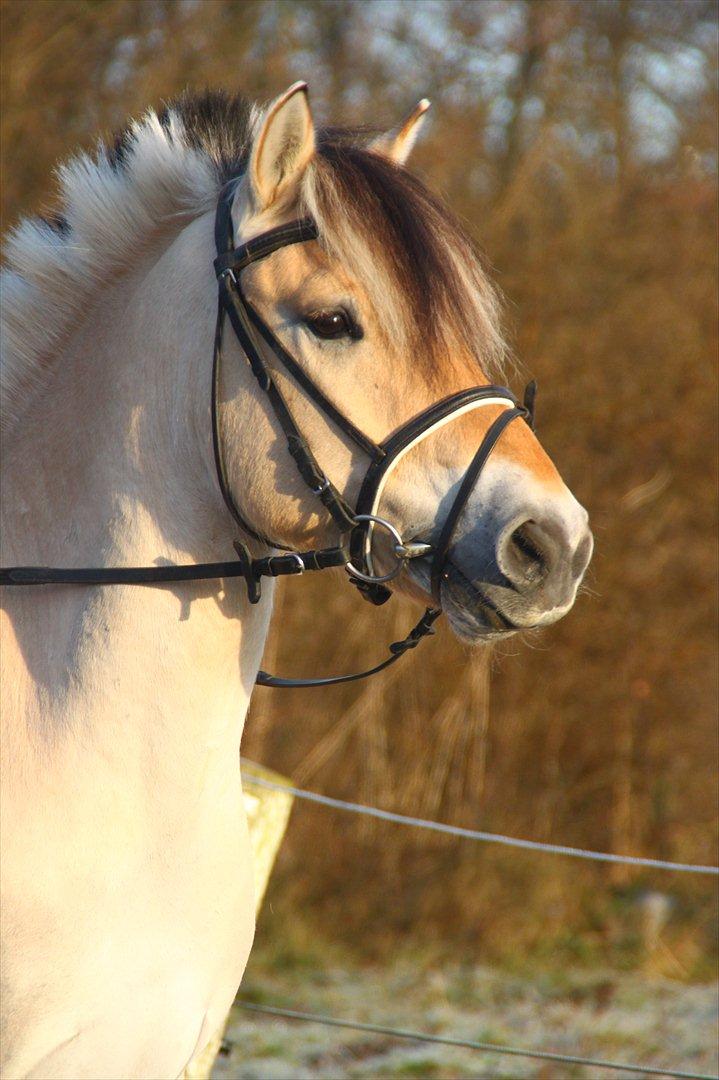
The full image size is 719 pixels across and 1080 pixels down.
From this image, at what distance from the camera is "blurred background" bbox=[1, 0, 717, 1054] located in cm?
759

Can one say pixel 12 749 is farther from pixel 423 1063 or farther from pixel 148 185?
pixel 423 1063

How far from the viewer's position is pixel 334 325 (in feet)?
7.02

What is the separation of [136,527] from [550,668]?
5791 mm

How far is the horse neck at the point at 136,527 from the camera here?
2176 mm

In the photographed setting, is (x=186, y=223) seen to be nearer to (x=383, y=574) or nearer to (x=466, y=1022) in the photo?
(x=383, y=574)

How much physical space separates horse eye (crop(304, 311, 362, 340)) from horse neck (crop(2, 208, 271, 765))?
241mm

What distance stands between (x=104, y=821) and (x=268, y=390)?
897 millimetres

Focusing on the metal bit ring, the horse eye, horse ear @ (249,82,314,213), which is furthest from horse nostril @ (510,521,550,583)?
horse ear @ (249,82,314,213)

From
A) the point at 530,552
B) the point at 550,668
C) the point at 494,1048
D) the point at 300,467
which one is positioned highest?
the point at 300,467

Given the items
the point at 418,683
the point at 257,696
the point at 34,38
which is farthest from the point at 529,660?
the point at 34,38

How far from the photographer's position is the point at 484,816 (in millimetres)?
7664

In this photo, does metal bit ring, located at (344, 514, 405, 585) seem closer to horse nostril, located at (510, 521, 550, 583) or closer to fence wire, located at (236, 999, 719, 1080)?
horse nostril, located at (510, 521, 550, 583)

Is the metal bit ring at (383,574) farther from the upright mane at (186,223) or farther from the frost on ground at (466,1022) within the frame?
the frost on ground at (466,1022)

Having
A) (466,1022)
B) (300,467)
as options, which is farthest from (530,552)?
(466,1022)
